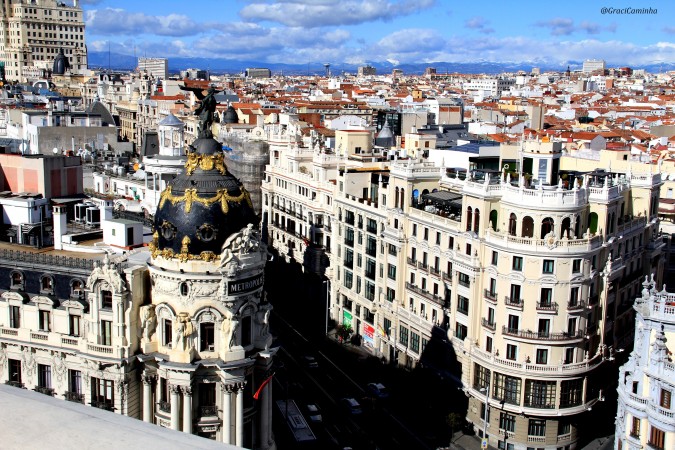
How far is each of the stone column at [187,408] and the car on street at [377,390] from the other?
115ft

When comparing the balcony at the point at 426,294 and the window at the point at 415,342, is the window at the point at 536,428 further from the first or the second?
the window at the point at 415,342

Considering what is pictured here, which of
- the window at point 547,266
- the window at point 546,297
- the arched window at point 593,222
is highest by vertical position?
the arched window at point 593,222

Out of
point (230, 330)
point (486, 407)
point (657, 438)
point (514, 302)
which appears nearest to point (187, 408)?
point (230, 330)

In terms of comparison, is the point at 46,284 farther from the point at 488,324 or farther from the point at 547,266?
the point at 547,266

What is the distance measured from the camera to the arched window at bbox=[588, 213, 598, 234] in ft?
253

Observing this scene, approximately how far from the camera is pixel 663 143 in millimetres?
157250

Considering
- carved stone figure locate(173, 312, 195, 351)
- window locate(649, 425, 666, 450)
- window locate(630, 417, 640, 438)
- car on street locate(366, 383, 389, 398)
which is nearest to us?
carved stone figure locate(173, 312, 195, 351)

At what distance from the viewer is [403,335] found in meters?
90.3

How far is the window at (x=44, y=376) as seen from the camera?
55.9 m

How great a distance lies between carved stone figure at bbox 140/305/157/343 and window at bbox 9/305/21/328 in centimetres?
896

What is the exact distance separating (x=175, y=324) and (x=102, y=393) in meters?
7.22

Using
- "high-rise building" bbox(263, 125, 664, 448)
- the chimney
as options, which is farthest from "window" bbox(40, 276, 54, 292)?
"high-rise building" bbox(263, 125, 664, 448)

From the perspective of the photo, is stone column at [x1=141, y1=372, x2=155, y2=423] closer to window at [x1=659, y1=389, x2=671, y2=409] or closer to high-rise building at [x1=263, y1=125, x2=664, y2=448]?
window at [x1=659, y1=389, x2=671, y2=409]

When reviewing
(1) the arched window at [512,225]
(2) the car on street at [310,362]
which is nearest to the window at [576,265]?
(1) the arched window at [512,225]
